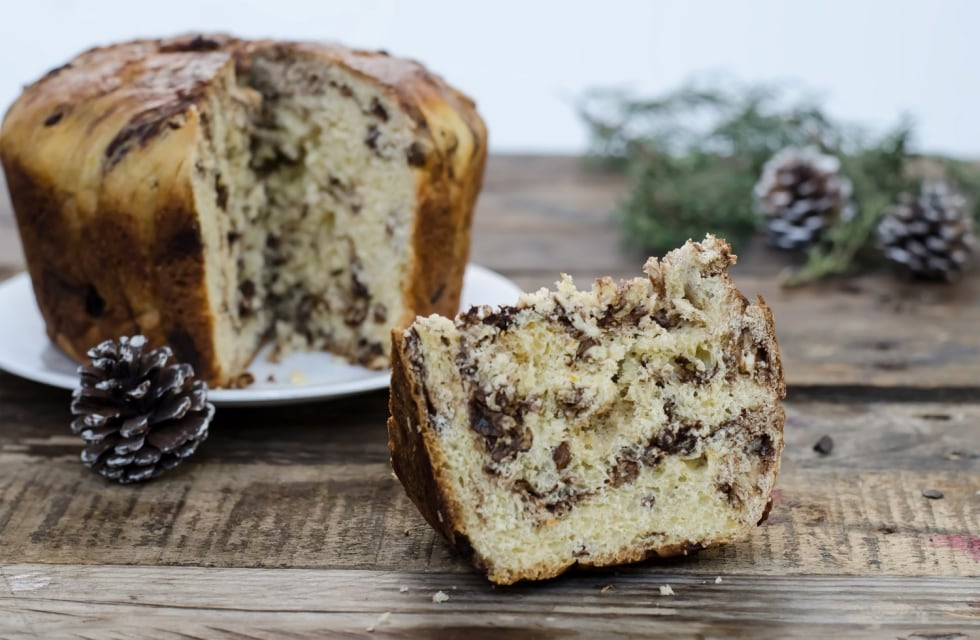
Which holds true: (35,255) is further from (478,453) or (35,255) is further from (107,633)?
(478,453)

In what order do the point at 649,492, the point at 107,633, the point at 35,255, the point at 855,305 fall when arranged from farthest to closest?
the point at 855,305 → the point at 35,255 → the point at 649,492 → the point at 107,633

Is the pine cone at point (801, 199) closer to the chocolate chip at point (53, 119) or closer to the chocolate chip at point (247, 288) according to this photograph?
the chocolate chip at point (247, 288)

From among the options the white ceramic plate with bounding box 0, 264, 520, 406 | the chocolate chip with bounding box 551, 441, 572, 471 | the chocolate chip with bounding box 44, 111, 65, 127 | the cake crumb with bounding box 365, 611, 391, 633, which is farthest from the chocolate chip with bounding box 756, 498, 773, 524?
the chocolate chip with bounding box 44, 111, 65, 127

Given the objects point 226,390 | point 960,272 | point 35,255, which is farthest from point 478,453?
point 960,272

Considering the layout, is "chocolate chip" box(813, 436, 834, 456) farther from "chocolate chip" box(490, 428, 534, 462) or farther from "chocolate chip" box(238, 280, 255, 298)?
"chocolate chip" box(238, 280, 255, 298)

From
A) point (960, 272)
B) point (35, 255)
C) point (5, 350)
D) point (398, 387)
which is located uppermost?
point (398, 387)

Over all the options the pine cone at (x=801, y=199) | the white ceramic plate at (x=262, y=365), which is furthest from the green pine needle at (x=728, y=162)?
the white ceramic plate at (x=262, y=365)
